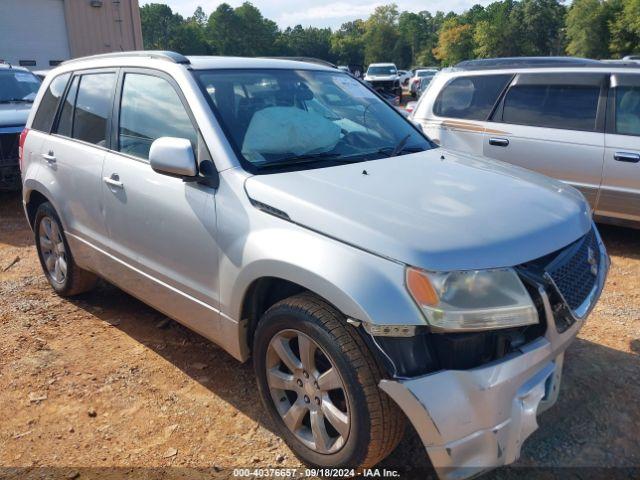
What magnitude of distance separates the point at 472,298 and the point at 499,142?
4.20 m

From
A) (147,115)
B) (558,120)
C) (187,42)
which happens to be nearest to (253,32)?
(187,42)

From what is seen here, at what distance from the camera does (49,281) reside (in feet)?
15.2

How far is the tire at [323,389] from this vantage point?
2.17 m

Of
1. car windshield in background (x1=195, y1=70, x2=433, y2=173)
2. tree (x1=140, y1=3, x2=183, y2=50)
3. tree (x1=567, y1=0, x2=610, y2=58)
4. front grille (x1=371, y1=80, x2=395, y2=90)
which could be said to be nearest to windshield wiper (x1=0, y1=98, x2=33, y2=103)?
car windshield in background (x1=195, y1=70, x2=433, y2=173)

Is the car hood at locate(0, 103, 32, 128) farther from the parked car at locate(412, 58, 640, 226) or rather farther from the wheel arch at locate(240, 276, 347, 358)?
the wheel arch at locate(240, 276, 347, 358)

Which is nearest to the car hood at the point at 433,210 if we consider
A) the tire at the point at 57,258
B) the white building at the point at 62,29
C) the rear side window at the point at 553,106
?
the tire at the point at 57,258

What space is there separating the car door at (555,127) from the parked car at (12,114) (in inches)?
232

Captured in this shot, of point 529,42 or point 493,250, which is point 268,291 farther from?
point 529,42

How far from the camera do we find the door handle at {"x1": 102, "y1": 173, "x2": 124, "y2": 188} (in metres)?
3.33

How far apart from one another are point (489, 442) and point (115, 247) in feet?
8.22

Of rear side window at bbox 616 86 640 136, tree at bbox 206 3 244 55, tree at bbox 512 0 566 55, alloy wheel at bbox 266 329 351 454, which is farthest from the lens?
tree at bbox 206 3 244 55

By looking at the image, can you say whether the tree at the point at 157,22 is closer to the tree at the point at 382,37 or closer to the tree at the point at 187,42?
the tree at the point at 187,42

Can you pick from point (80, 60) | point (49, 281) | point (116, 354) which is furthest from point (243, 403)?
point (80, 60)

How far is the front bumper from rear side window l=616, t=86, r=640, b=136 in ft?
12.7
